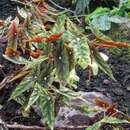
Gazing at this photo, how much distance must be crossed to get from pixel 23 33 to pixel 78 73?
535 mm

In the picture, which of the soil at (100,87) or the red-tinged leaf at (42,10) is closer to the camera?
the soil at (100,87)

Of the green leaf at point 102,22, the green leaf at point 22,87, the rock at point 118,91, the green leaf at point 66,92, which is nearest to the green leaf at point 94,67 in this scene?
the green leaf at point 66,92

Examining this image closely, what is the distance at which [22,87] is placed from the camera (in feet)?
5.42

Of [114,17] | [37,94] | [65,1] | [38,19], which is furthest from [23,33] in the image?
[65,1]

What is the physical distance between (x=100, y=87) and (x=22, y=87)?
2.07ft

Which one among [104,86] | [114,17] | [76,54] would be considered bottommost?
[104,86]

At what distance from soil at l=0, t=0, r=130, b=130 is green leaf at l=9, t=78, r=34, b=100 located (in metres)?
0.30

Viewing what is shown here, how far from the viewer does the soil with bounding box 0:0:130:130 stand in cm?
195

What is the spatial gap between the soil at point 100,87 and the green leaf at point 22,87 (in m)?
0.30

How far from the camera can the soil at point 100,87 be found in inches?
76.6

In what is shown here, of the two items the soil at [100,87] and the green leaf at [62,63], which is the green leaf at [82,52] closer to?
the green leaf at [62,63]

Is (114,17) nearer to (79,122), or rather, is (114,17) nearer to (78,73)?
(78,73)

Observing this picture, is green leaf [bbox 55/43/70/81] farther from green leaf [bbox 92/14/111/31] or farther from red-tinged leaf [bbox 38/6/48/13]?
green leaf [bbox 92/14/111/31]

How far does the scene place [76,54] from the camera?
1540mm
